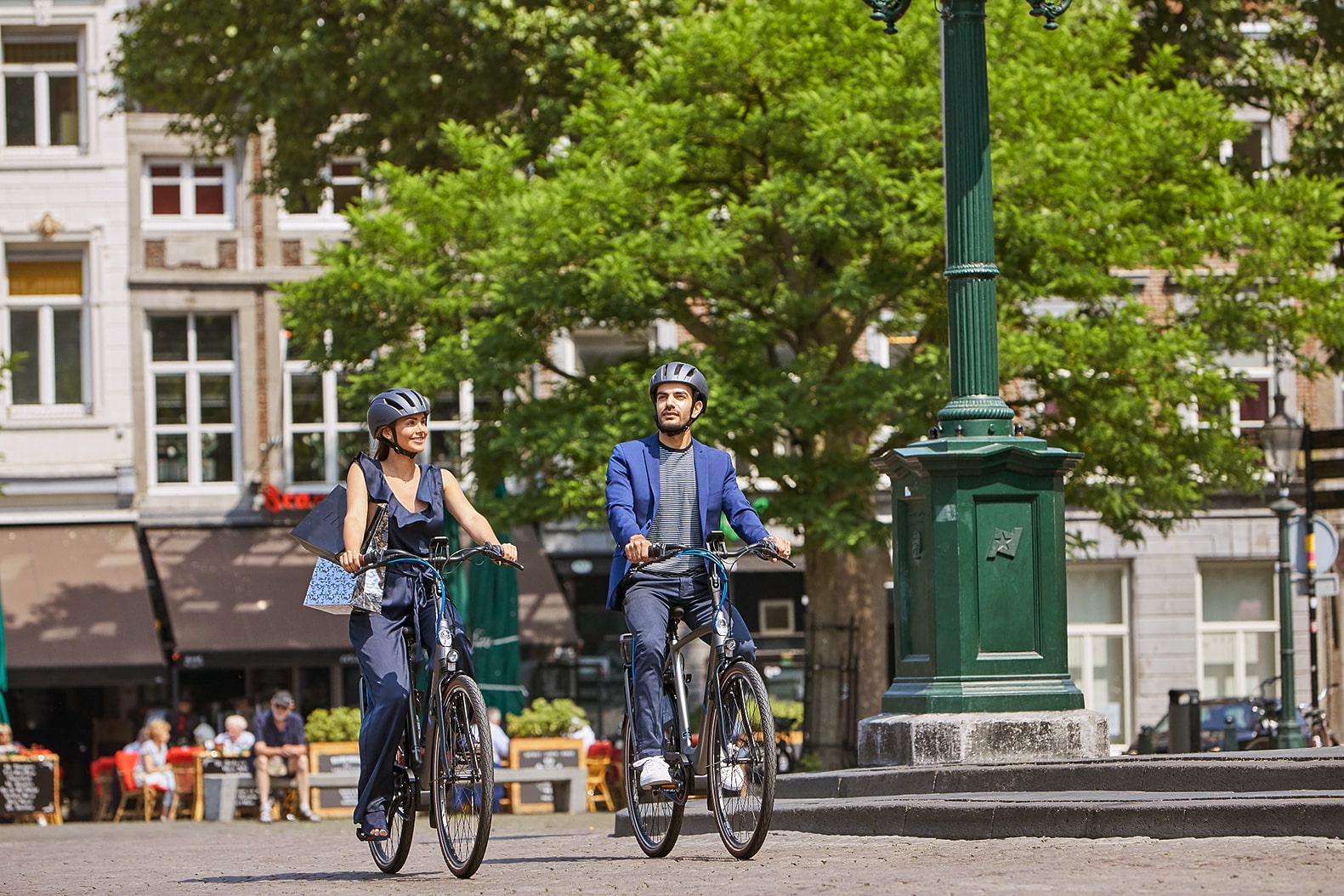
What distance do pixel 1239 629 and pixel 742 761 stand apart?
84.8 feet

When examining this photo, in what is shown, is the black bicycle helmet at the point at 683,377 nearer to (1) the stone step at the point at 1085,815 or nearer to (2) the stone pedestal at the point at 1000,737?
(1) the stone step at the point at 1085,815

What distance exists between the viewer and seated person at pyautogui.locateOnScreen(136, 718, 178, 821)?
2273 cm

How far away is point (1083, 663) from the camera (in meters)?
32.0

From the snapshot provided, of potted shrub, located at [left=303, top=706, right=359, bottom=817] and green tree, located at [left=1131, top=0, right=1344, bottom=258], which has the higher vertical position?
green tree, located at [left=1131, top=0, right=1344, bottom=258]

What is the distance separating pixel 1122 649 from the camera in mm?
32062

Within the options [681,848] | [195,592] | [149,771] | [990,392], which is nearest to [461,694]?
[681,848]

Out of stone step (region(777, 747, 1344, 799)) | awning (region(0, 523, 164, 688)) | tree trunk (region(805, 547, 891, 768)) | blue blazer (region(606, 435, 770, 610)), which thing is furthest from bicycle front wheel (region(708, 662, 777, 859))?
awning (region(0, 523, 164, 688))

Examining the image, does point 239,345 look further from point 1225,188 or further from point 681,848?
point 681,848

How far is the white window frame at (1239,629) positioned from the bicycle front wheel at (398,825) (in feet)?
82.8

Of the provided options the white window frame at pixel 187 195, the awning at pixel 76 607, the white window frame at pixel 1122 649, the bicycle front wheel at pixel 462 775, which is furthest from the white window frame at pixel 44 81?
the bicycle front wheel at pixel 462 775

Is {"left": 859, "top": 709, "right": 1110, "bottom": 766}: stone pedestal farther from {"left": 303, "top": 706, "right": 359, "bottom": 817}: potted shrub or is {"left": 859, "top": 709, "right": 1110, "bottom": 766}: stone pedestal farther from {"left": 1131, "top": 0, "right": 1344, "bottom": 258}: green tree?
{"left": 1131, "top": 0, "right": 1344, "bottom": 258}: green tree

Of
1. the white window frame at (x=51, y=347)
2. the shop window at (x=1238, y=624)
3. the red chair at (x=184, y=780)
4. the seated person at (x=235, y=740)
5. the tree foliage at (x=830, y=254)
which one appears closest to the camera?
the tree foliage at (x=830, y=254)

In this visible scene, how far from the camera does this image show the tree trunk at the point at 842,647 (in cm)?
2084

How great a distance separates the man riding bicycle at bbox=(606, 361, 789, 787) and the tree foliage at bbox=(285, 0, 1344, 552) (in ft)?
34.1
